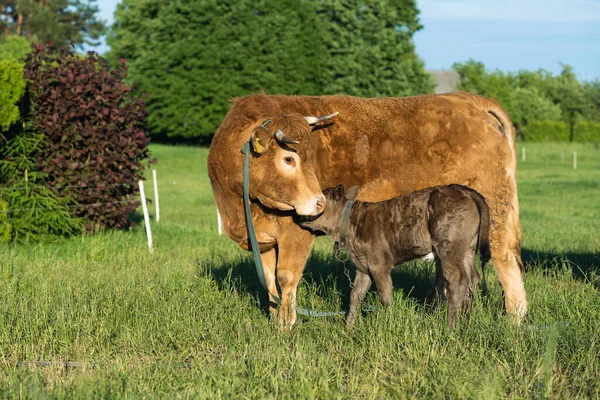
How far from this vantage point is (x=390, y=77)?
56062 millimetres

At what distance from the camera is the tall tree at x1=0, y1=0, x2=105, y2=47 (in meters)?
62.5

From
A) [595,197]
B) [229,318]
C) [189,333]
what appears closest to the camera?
[189,333]

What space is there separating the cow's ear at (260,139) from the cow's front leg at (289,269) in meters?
0.84

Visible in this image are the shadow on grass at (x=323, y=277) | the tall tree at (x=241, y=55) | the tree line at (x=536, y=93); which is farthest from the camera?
the tree line at (x=536, y=93)

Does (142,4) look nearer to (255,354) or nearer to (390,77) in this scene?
(390,77)

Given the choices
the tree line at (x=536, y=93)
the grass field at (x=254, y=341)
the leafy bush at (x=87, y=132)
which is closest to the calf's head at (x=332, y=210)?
A: the grass field at (x=254, y=341)

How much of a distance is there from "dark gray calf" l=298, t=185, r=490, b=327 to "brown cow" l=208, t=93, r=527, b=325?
29 centimetres

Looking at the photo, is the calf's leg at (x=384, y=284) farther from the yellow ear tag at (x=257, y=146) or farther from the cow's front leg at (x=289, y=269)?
the yellow ear tag at (x=257, y=146)

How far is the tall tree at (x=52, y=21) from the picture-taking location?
6253 centimetres

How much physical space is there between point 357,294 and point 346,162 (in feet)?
3.96

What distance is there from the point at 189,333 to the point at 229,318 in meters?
0.52

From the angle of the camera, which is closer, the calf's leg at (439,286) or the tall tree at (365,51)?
the calf's leg at (439,286)

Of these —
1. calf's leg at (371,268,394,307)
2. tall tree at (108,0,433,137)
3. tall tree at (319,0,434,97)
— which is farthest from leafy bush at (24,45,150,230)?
tall tree at (319,0,434,97)

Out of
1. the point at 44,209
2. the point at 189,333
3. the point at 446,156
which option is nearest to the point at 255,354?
the point at 189,333
